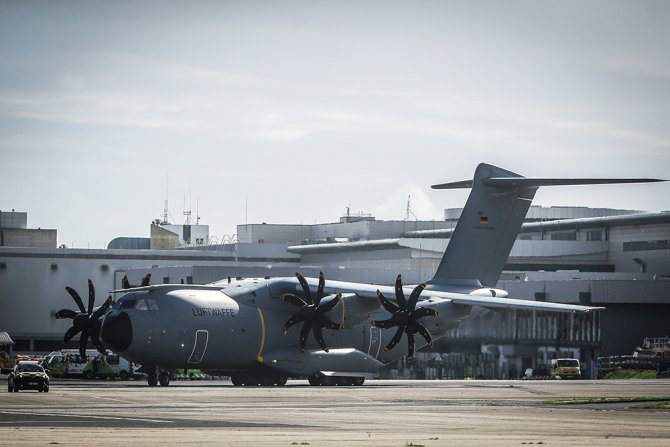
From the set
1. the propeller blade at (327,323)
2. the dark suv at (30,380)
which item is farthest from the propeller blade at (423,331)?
the dark suv at (30,380)

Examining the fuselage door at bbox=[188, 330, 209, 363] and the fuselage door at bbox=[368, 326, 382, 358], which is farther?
the fuselage door at bbox=[368, 326, 382, 358]

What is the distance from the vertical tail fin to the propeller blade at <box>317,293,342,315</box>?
27.5 feet

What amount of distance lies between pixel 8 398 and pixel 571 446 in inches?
987

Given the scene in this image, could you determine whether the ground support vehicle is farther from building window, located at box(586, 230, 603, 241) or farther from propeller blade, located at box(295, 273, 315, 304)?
building window, located at box(586, 230, 603, 241)

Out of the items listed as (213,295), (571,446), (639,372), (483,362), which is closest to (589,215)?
(639,372)

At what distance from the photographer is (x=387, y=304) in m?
58.0

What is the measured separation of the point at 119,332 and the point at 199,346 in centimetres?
Answer: 379

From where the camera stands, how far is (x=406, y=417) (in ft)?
117

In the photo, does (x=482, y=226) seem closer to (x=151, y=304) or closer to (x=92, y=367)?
(x=151, y=304)

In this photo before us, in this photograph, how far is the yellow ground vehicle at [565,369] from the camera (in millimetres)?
72875

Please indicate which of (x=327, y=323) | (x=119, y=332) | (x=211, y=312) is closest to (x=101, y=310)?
(x=119, y=332)

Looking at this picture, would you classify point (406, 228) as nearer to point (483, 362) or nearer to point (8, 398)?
point (483, 362)

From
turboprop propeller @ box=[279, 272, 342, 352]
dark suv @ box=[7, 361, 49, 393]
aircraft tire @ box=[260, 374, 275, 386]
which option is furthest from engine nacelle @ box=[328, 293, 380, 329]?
dark suv @ box=[7, 361, 49, 393]

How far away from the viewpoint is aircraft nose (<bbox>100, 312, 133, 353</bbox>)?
5506 centimetres
